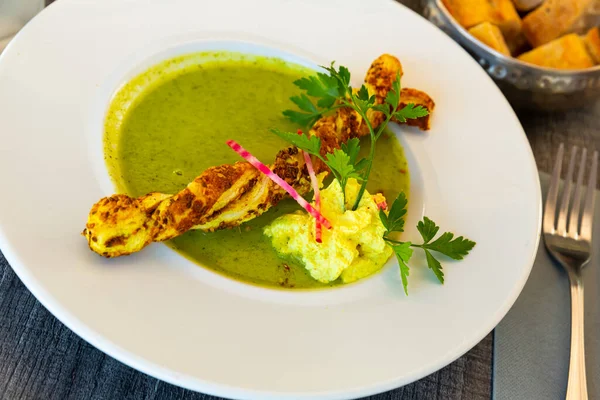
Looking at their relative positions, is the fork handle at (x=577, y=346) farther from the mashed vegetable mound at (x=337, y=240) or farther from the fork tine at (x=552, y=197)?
the mashed vegetable mound at (x=337, y=240)

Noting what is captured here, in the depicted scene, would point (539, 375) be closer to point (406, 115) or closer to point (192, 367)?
point (406, 115)

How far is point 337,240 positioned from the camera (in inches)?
75.0

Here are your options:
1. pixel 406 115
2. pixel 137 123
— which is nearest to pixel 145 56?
pixel 137 123

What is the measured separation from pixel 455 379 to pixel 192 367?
96cm

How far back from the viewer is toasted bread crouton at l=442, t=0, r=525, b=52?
8.95 feet

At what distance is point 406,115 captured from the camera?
2002 millimetres

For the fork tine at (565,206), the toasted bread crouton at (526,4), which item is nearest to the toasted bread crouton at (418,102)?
the fork tine at (565,206)

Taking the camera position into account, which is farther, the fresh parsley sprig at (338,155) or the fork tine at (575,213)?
the fork tine at (575,213)

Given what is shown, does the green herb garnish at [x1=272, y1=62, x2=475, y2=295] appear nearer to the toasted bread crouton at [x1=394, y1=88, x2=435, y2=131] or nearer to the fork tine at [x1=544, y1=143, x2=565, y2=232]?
the toasted bread crouton at [x1=394, y1=88, x2=435, y2=131]

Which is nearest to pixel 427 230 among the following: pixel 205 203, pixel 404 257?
pixel 404 257

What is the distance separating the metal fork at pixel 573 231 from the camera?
2139 millimetres

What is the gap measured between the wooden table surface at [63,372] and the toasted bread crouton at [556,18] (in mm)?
1759

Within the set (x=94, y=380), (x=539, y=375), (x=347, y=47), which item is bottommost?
(x=539, y=375)

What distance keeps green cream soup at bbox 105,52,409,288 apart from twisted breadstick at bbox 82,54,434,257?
0.38ft
